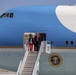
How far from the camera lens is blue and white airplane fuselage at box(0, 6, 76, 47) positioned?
93.2 feet

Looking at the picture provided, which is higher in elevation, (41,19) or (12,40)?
(41,19)

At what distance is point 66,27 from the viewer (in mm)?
28641

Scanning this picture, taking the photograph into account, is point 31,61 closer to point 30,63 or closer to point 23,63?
point 30,63

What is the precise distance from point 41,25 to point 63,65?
3763mm

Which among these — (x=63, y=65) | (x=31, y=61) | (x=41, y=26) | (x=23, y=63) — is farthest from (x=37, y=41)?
(x=63, y=65)

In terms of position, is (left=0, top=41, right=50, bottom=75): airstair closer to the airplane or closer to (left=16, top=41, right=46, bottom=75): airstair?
(left=16, top=41, right=46, bottom=75): airstair

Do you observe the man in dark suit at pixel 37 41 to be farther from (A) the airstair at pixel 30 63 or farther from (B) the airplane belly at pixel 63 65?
(B) the airplane belly at pixel 63 65

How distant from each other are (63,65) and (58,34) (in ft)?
8.42

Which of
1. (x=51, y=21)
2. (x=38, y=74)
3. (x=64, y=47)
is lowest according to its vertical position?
(x=38, y=74)

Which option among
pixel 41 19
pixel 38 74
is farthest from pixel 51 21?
pixel 38 74

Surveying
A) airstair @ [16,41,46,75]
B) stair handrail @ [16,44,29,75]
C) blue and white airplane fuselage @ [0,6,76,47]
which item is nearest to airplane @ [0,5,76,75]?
blue and white airplane fuselage @ [0,6,76,47]

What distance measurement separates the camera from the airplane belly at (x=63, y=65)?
92.6ft

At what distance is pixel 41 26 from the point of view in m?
28.7

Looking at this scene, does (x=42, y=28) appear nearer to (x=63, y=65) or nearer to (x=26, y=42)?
(x=26, y=42)
